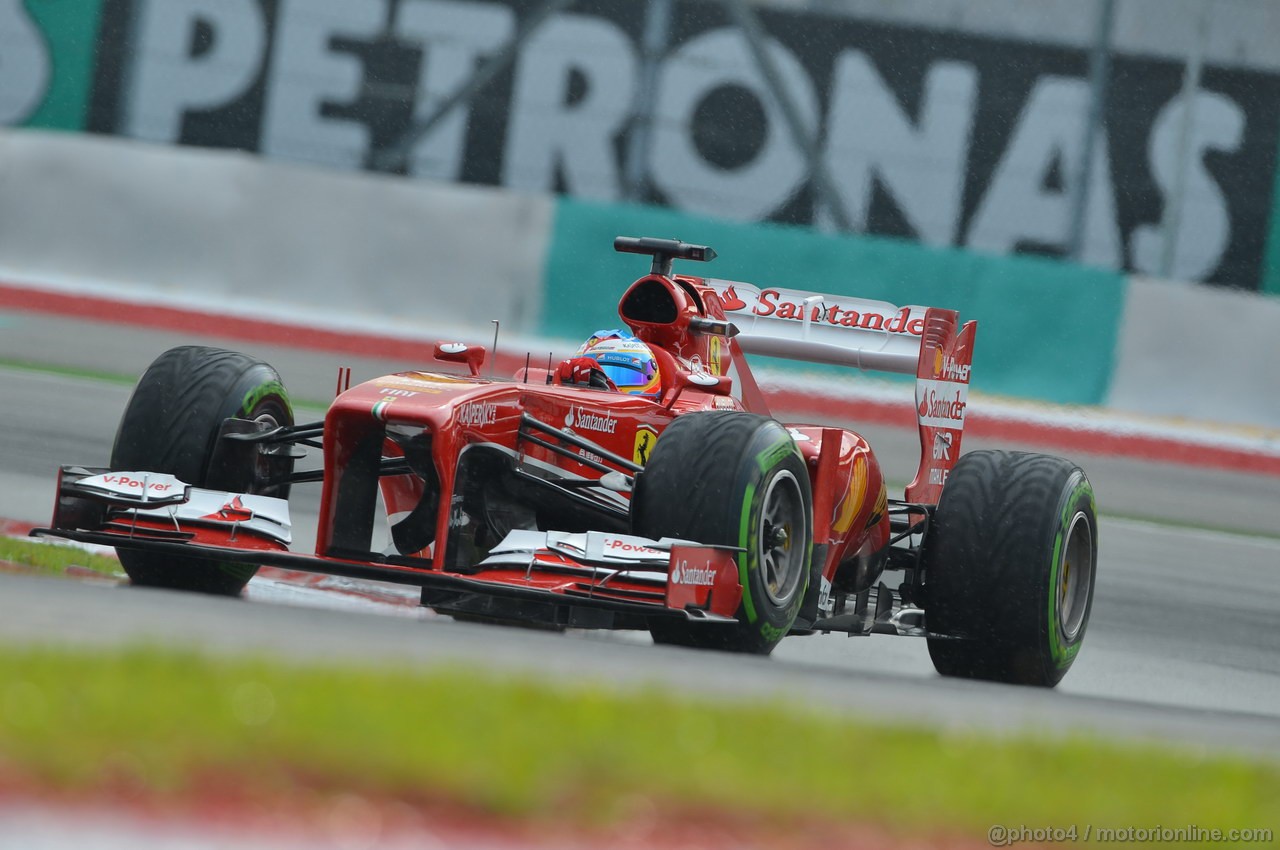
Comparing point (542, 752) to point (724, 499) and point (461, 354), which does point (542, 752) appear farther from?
point (461, 354)

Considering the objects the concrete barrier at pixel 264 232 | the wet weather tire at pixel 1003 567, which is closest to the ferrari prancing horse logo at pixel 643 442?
the wet weather tire at pixel 1003 567

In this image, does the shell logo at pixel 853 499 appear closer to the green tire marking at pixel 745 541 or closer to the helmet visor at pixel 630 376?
the helmet visor at pixel 630 376

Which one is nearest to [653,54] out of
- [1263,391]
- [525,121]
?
[525,121]

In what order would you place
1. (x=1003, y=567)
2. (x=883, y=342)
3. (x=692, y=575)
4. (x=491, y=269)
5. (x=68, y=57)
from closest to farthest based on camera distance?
(x=692, y=575) < (x=1003, y=567) < (x=883, y=342) < (x=491, y=269) < (x=68, y=57)

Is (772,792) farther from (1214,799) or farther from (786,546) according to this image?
(786,546)

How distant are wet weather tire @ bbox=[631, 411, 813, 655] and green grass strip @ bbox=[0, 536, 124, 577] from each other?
2387 mm

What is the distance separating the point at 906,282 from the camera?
55.7 ft

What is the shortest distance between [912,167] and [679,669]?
12922 mm

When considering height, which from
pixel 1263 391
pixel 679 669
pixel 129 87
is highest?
pixel 129 87

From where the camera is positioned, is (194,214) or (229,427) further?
(194,214)

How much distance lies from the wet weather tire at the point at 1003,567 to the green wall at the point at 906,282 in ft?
26.4

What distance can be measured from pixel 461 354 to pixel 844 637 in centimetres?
289

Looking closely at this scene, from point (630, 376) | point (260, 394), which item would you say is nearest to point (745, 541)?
point (630, 376)

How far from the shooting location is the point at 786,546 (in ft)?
24.9
